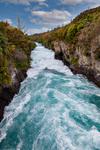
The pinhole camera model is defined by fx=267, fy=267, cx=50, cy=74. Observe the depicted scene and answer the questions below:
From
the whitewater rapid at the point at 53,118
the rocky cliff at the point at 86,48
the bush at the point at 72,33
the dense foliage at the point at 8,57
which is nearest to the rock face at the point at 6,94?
the whitewater rapid at the point at 53,118

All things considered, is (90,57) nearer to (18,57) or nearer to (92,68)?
(92,68)

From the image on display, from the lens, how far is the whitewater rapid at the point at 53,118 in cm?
1437

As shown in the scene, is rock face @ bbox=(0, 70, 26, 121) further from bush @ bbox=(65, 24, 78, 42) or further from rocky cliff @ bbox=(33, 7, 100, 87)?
bush @ bbox=(65, 24, 78, 42)

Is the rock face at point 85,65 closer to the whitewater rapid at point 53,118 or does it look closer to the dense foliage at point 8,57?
the whitewater rapid at point 53,118

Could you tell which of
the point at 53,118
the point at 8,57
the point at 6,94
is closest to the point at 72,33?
the point at 8,57

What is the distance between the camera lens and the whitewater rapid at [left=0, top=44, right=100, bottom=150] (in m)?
14.4

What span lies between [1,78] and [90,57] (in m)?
11.0

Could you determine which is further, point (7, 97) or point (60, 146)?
point (7, 97)

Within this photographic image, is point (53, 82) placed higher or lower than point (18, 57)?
lower

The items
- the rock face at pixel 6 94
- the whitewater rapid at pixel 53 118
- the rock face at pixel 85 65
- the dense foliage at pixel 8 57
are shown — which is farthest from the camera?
the rock face at pixel 85 65

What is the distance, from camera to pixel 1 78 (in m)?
20.6

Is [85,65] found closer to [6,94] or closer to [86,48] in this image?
[86,48]

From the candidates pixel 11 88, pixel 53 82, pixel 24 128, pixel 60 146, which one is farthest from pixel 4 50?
pixel 60 146

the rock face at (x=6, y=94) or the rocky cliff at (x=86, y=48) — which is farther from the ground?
the rocky cliff at (x=86, y=48)
